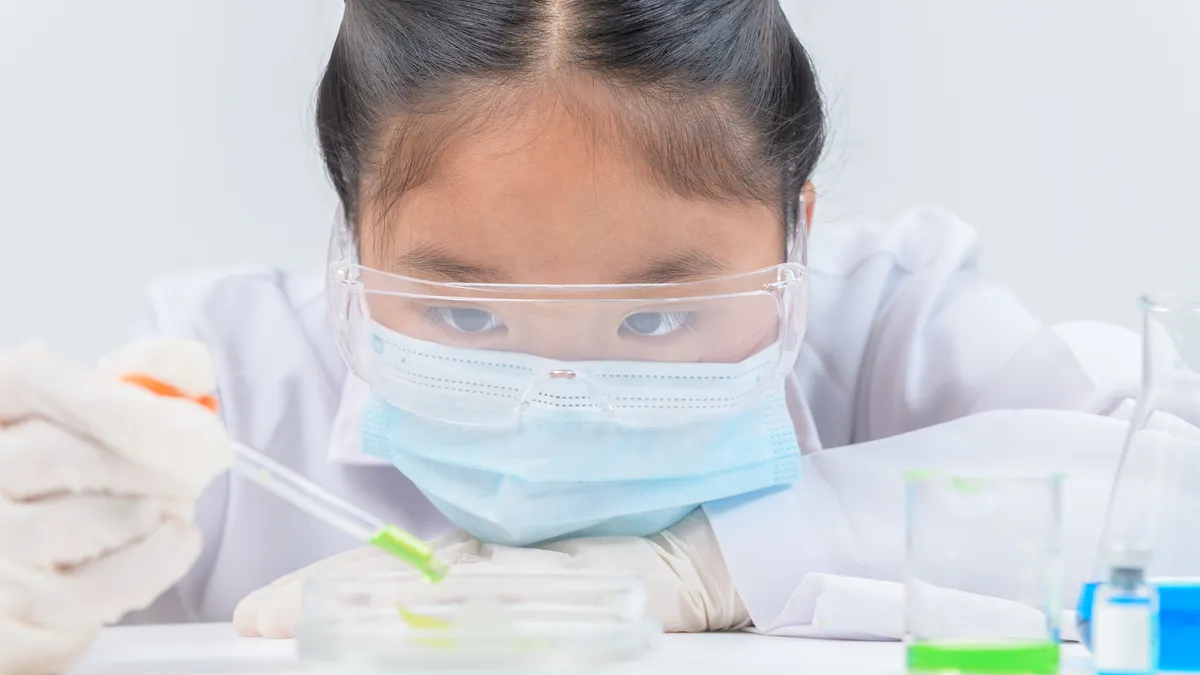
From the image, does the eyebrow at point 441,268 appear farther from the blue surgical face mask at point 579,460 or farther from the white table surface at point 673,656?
the white table surface at point 673,656

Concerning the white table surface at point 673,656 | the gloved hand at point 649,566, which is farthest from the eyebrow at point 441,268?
the white table surface at point 673,656

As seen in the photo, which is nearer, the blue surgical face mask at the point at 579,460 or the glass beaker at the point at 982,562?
the glass beaker at the point at 982,562

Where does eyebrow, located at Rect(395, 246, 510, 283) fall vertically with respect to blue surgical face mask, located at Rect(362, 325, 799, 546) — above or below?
above

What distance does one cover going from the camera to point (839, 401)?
1.62 meters

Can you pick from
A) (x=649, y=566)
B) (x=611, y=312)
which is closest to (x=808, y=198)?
(x=611, y=312)

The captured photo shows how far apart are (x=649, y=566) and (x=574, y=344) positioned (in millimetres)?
210

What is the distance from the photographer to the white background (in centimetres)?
209

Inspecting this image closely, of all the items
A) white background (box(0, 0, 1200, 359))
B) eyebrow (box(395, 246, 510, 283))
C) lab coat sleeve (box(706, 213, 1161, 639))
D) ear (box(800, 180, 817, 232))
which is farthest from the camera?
white background (box(0, 0, 1200, 359))

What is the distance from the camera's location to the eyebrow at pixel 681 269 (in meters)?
1.11

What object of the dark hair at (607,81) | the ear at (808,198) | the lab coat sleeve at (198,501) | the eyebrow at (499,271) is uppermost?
the dark hair at (607,81)

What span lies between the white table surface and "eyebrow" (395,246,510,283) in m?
0.36

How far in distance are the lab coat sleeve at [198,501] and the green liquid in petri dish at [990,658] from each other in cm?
92

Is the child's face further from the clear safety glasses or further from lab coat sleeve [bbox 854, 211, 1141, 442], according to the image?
lab coat sleeve [bbox 854, 211, 1141, 442]

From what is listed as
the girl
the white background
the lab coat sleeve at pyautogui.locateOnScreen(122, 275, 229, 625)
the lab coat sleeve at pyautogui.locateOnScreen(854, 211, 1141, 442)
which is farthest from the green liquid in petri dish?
the white background
